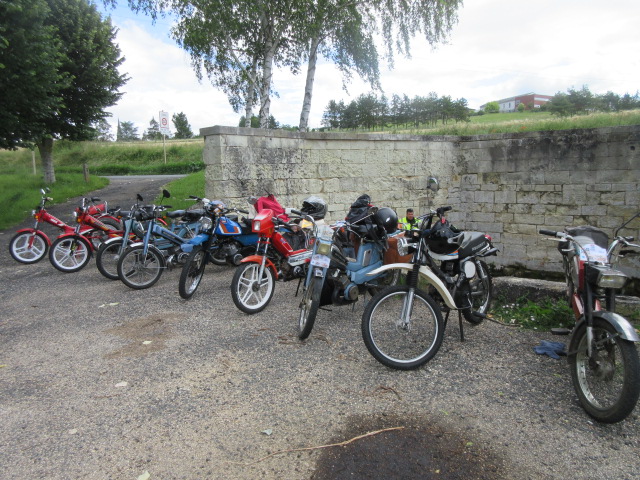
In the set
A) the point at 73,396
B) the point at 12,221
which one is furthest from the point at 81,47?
the point at 73,396

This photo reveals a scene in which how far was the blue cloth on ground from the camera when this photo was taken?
11.9 ft

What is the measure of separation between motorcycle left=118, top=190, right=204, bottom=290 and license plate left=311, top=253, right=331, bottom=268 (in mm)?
2676

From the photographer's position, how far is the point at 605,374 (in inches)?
108

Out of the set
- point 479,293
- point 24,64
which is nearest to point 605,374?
point 479,293

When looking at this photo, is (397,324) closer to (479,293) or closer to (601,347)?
(479,293)

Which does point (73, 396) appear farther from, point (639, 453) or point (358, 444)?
point (639, 453)

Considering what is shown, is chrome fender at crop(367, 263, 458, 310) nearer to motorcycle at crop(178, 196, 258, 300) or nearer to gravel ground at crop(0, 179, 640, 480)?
gravel ground at crop(0, 179, 640, 480)

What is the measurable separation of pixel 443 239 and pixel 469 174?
7.57 meters

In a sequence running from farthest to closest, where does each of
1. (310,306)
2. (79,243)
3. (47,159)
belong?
(47,159) → (79,243) → (310,306)

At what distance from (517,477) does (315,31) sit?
13758 millimetres

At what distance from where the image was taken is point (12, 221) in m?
11.6

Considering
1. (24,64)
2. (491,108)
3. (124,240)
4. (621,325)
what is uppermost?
(491,108)

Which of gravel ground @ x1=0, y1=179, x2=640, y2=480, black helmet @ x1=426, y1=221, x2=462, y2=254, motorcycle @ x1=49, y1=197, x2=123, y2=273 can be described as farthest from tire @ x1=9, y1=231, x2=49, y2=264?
black helmet @ x1=426, y1=221, x2=462, y2=254

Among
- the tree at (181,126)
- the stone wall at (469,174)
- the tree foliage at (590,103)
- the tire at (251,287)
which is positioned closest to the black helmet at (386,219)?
the tire at (251,287)
